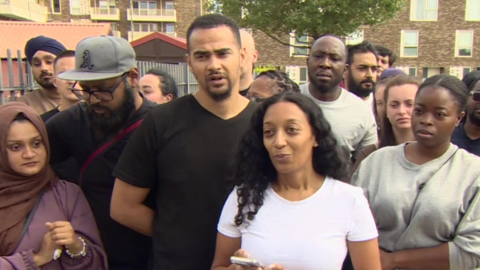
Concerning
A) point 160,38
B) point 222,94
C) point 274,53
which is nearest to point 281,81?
point 222,94

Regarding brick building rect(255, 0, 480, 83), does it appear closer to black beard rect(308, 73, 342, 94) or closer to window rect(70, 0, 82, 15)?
window rect(70, 0, 82, 15)

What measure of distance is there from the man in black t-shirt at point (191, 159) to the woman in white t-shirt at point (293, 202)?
0.47ft

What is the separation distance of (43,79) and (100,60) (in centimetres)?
189

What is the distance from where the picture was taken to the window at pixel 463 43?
1077 inches

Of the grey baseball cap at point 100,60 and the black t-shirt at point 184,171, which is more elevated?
the grey baseball cap at point 100,60

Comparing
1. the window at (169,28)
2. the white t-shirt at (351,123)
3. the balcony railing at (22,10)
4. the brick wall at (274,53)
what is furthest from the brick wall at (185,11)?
the white t-shirt at (351,123)

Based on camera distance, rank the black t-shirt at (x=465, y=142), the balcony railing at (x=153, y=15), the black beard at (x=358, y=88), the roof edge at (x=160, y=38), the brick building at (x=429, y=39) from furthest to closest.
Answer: the balcony railing at (x=153, y=15)
the brick building at (x=429, y=39)
the roof edge at (x=160, y=38)
the black beard at (x=358, y=88)
the black t-shirt at (x=465, y=142)

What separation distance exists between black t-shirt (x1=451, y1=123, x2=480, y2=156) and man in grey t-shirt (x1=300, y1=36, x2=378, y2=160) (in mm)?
512

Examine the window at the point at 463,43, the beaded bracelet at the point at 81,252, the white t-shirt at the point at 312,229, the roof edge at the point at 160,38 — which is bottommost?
the beaded bracelet at the point at 81,252

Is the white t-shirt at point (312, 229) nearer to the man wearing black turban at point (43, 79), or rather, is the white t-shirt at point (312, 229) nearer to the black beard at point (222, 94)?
the black beard at point (222, 94)

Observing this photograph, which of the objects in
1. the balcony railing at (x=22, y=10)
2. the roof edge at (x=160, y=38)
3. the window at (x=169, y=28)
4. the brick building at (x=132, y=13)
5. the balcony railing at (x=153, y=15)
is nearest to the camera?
the roof edge at (x=160, y=38)

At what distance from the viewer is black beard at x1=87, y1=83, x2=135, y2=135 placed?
7.36 ft

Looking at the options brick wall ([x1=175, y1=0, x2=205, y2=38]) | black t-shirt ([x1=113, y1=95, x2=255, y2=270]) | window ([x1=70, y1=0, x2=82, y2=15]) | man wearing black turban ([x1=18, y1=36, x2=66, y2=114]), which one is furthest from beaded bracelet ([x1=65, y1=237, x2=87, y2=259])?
window ([x1=70, y1=0, x2=82, y2=15])

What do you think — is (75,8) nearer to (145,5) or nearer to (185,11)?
(145,5)
